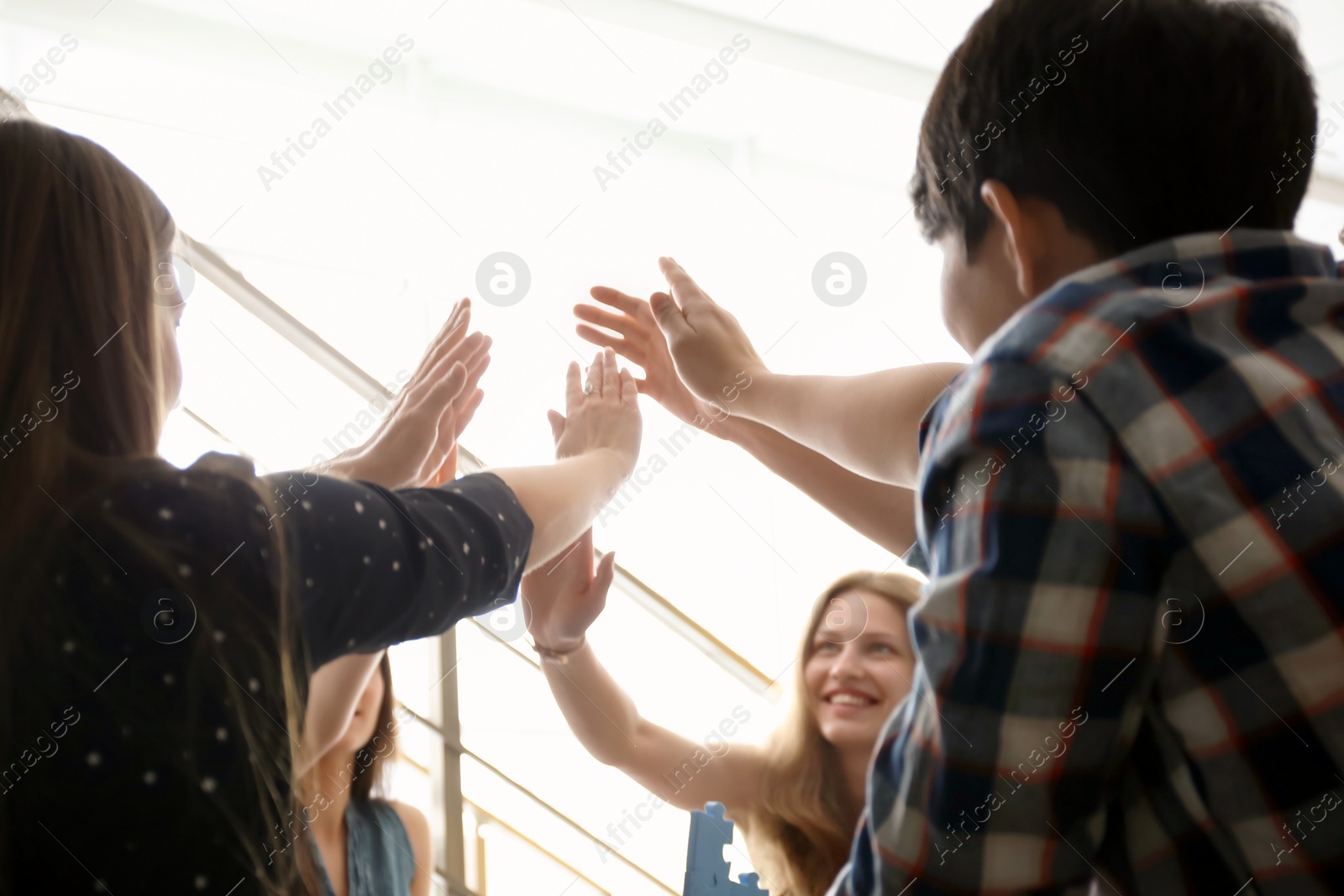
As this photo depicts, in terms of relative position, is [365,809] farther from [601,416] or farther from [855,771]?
[855,771]

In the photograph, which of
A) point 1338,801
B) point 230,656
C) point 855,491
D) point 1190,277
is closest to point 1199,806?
point 1338,801

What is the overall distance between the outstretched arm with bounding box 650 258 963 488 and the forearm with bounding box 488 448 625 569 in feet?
0.49

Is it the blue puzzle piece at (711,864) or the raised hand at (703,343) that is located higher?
the raised hand at (703,343)

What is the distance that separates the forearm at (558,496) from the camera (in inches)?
27.5

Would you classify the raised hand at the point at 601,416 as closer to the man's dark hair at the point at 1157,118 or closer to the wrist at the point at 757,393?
the wrist at the point at 757,393

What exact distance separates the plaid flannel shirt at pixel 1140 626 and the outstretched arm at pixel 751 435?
0.50 metres

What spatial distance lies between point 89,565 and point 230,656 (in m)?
0.08

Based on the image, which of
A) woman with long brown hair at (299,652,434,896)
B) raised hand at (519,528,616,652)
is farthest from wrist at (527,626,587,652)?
woman with long brown hair at (299,652,434,896)

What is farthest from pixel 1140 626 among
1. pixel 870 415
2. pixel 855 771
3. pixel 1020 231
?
pixel 855 771

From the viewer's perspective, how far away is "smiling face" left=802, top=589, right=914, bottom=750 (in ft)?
4.53

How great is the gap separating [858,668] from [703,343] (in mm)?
678

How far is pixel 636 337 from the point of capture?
1.12 metres

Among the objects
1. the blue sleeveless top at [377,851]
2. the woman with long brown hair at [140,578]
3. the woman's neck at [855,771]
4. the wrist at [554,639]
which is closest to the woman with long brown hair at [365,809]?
the blue sleeveless top at [377,851]

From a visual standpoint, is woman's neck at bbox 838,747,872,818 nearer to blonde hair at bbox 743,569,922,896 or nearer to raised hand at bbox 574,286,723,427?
blonde hair at bbox 743,569,922,896
